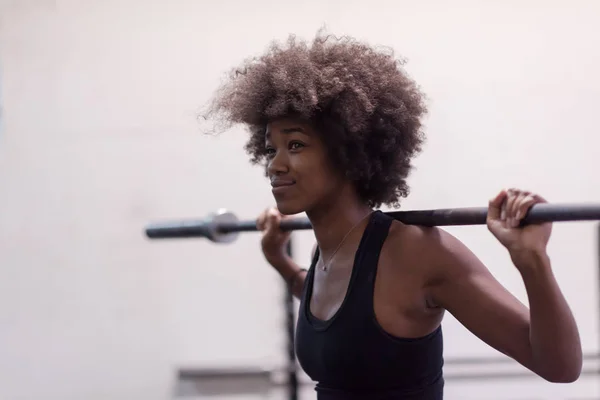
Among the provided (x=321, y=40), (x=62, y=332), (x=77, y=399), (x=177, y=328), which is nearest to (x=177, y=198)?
(x=177, y=328)

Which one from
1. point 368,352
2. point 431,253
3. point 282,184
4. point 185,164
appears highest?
point 185,164

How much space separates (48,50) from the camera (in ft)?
5.06

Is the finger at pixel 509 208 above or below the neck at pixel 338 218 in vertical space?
below

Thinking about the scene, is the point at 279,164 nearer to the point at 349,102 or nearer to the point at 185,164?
the point at 349,102

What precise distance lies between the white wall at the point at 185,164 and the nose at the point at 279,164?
0.63 meters

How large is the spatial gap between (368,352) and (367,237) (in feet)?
0.49

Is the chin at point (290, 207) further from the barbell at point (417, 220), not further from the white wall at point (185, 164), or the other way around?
the white wall at point (185, 164)

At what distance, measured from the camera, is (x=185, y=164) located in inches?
58.3

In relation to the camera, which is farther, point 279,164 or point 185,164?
point 185,164

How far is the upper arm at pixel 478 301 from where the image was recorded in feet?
2.11

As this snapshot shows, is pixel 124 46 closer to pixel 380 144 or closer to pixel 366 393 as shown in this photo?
pixel 380 144

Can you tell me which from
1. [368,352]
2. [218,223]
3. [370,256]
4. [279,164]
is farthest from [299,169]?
[218,223]

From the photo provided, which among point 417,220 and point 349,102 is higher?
point 349,102

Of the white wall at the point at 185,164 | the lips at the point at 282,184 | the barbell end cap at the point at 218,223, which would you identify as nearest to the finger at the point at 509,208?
the lips at the point at 282,184
